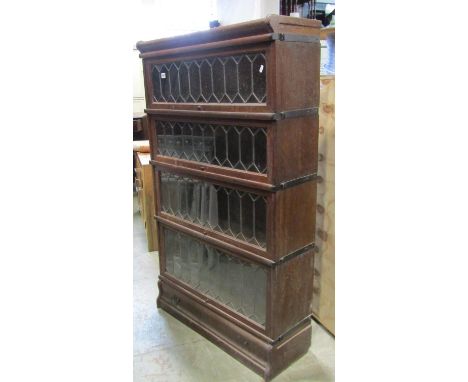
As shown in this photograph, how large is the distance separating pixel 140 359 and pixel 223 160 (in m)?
1.01

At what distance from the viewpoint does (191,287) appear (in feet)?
7.10

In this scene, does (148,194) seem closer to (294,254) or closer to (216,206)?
(216,206)

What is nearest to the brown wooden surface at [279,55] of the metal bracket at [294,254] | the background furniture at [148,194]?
the metal bracket at [294,254]

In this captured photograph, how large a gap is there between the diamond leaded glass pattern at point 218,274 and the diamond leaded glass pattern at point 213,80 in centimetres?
71

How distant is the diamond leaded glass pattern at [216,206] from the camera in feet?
5.72

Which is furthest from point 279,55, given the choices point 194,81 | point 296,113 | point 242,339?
point 242,339

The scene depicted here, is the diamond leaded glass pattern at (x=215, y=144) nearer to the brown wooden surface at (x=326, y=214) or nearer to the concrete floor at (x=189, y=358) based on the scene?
the brown wooden surface at (x=326, y=214)

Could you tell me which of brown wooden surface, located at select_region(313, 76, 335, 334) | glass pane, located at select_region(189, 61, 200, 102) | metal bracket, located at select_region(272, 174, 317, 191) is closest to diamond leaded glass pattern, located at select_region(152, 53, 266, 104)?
glass pane, located at select_region(189, 61, 200, 102)

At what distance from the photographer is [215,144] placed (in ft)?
6.00

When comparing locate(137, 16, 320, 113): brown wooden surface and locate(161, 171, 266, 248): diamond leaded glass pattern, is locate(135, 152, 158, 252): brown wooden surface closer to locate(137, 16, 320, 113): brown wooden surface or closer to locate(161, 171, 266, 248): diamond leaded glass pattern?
locate(161, 171, 266, 248): diamond leaded glass pattern
